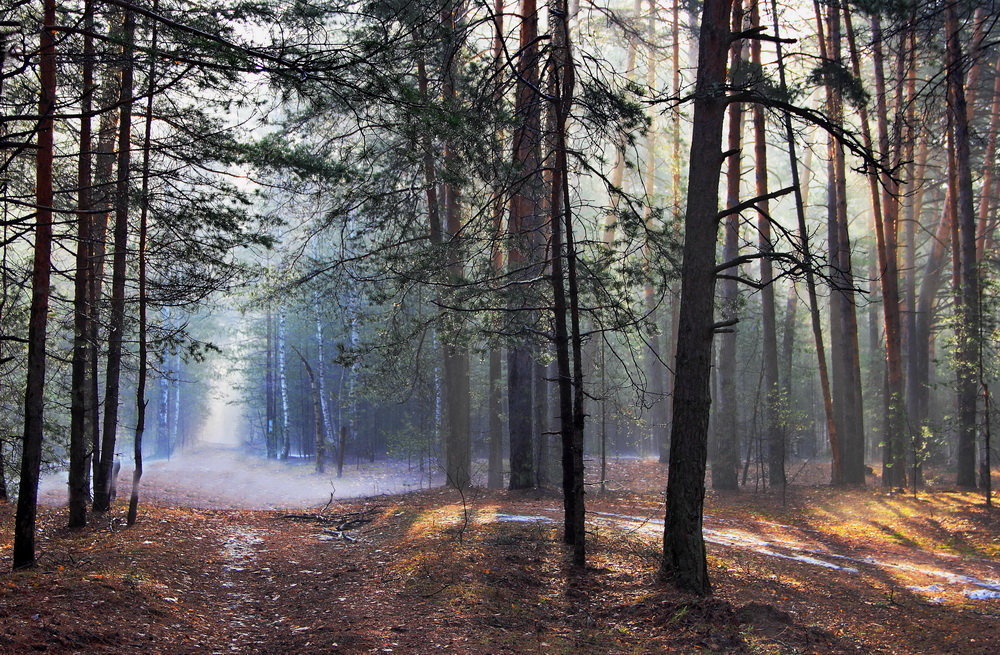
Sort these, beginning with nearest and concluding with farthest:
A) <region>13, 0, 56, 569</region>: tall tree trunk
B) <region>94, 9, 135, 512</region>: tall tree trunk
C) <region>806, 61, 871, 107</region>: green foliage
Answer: <region>13, 0, 56, 569</region>: tall tree trunk → <region>806, 61, 871, 107</region>: green foliage → <region>94, 9, 135, 512</region>: tall tree trunk

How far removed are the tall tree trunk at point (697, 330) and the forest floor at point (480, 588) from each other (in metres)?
0.51

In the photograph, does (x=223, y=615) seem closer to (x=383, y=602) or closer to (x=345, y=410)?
(x=383, y=602)

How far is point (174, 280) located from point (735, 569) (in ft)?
26.9

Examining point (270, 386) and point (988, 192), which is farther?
point (270, 386)

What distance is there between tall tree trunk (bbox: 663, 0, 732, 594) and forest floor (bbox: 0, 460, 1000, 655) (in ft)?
1.67

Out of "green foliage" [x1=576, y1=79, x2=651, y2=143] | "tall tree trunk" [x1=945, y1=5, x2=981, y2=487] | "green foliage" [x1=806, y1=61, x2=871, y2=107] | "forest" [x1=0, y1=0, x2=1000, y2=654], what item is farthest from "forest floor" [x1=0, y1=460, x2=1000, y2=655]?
"green foliage" [x1=806, y1=61, x2=871, y2=107]

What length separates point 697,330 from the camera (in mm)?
7027

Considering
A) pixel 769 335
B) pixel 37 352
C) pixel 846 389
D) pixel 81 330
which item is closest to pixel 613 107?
pixel 37 352

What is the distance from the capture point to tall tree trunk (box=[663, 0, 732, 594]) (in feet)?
22.9

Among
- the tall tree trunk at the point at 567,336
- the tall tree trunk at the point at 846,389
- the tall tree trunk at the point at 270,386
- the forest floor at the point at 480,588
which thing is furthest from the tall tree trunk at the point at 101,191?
the tall tree trunk at the point at 270,386

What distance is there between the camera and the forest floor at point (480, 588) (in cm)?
584

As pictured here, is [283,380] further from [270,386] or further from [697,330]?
[697,330]

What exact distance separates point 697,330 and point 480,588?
3.40m

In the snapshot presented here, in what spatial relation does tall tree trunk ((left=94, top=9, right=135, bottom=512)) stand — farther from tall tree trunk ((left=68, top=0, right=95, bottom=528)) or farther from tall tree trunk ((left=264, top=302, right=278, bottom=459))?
tall tree trunk ((left=264, top=302, right=278, bottom=459))
